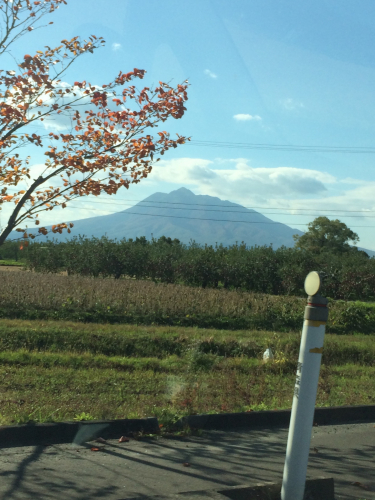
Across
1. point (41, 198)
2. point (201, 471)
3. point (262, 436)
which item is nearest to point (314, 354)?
point (201, 471)

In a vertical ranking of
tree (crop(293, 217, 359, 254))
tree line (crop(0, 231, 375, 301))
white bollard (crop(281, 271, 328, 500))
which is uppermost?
tree (crop(293, 217, 359, 254))

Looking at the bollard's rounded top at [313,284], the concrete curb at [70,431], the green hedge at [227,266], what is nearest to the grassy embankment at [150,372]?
the concrete curb at [70,431]

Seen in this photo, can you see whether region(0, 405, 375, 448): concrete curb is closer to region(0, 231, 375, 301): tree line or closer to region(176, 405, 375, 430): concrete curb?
region(176, 405, 375, 430): concrete curb

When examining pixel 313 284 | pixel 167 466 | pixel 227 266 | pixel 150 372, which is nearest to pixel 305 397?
pixel 313 284

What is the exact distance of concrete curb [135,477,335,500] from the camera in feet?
12.5

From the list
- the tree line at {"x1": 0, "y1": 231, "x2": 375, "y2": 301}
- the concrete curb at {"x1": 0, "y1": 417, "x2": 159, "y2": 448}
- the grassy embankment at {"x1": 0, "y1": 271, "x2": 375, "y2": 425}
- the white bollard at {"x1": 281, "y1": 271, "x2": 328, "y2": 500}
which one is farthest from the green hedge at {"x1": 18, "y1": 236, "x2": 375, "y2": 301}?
the white bollard at {"x1": 281, "y1": 271, "x2": 328, "y2": 500}

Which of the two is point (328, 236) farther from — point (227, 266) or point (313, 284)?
point (313, 284)

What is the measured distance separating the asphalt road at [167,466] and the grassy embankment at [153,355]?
751 millimetres

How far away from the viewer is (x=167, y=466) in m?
4.83

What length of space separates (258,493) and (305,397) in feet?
3.00

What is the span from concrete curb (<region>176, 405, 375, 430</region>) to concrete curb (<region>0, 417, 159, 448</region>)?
1.74 feet

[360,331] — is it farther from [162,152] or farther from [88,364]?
[162,152]

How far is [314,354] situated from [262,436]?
9.22ft

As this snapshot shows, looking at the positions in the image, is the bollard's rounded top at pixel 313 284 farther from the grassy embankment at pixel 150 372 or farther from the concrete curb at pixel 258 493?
the grassy embankment at pixel 150 372
